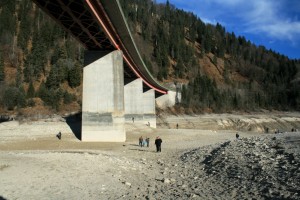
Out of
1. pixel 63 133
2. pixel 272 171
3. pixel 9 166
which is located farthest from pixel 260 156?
pixel 63 133

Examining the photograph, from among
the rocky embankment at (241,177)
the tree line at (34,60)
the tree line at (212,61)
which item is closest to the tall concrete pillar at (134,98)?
the tree line at (34,60)

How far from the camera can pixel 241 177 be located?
11.5 meters

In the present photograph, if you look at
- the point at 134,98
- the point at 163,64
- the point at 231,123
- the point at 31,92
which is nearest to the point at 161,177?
the point at 134,98

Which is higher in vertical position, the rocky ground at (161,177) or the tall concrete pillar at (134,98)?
the tall concrete pillar at (134,98)

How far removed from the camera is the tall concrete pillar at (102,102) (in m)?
32.5

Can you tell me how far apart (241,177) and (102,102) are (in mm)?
23183

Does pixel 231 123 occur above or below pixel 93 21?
below

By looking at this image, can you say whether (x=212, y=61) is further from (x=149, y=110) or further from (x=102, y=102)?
(x=102, y=102)

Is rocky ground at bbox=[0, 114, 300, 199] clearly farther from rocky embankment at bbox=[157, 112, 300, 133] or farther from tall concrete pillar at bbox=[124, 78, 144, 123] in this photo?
rocky embankment at bbox=[157, 112, 300, 133]

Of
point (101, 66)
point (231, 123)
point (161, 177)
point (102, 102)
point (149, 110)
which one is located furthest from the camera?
point (231, 123)

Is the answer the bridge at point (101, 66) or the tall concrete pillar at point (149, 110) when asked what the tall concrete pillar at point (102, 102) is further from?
the tall concrete pillar at point (149, 110)

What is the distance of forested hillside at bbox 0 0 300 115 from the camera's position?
258ft

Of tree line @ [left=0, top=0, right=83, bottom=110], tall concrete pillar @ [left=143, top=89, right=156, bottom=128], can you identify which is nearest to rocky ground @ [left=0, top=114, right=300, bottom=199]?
tall concrete pillar @ [left=143, top=89, right=156, bottom=128]

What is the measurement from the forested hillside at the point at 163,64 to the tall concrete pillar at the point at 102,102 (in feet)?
110
